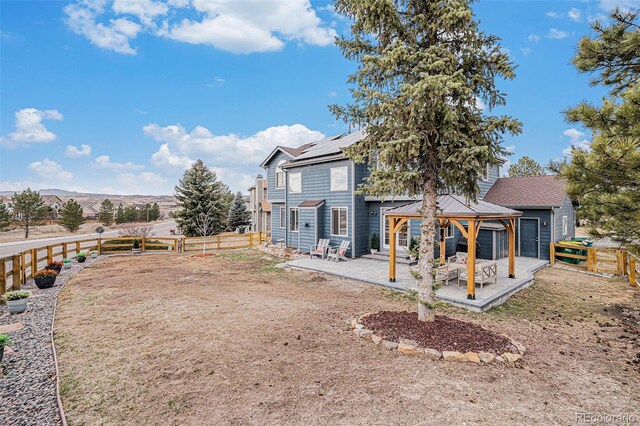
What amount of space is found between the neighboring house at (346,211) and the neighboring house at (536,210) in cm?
4

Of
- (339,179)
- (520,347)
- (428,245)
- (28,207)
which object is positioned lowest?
(520,347)

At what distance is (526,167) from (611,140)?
39150 millimetres

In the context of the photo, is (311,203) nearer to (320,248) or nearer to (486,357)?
(320,248)

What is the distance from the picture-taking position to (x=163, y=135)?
31.4 metres

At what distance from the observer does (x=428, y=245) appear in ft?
18.4

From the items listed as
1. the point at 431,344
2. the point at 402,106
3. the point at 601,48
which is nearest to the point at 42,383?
the point at 431,344

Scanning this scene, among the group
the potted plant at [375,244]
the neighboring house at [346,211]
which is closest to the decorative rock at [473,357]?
the neighboring house at [346,211]

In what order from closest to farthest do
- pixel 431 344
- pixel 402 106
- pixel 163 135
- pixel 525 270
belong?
1. pixel 431 344
2. pixel 402 106
3. pixel 525 270
4. pixel 163 135

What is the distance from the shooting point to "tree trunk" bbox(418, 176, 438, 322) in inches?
221

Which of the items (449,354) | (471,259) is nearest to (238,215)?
(471,259)

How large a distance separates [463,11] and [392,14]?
1.15 m

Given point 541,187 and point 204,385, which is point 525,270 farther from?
point 204,385

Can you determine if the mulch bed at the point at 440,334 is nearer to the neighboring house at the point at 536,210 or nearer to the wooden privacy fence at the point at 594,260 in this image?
the wooden privacy fence at the point at 594,260

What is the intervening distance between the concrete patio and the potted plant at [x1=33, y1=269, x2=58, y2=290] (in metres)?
8.27
